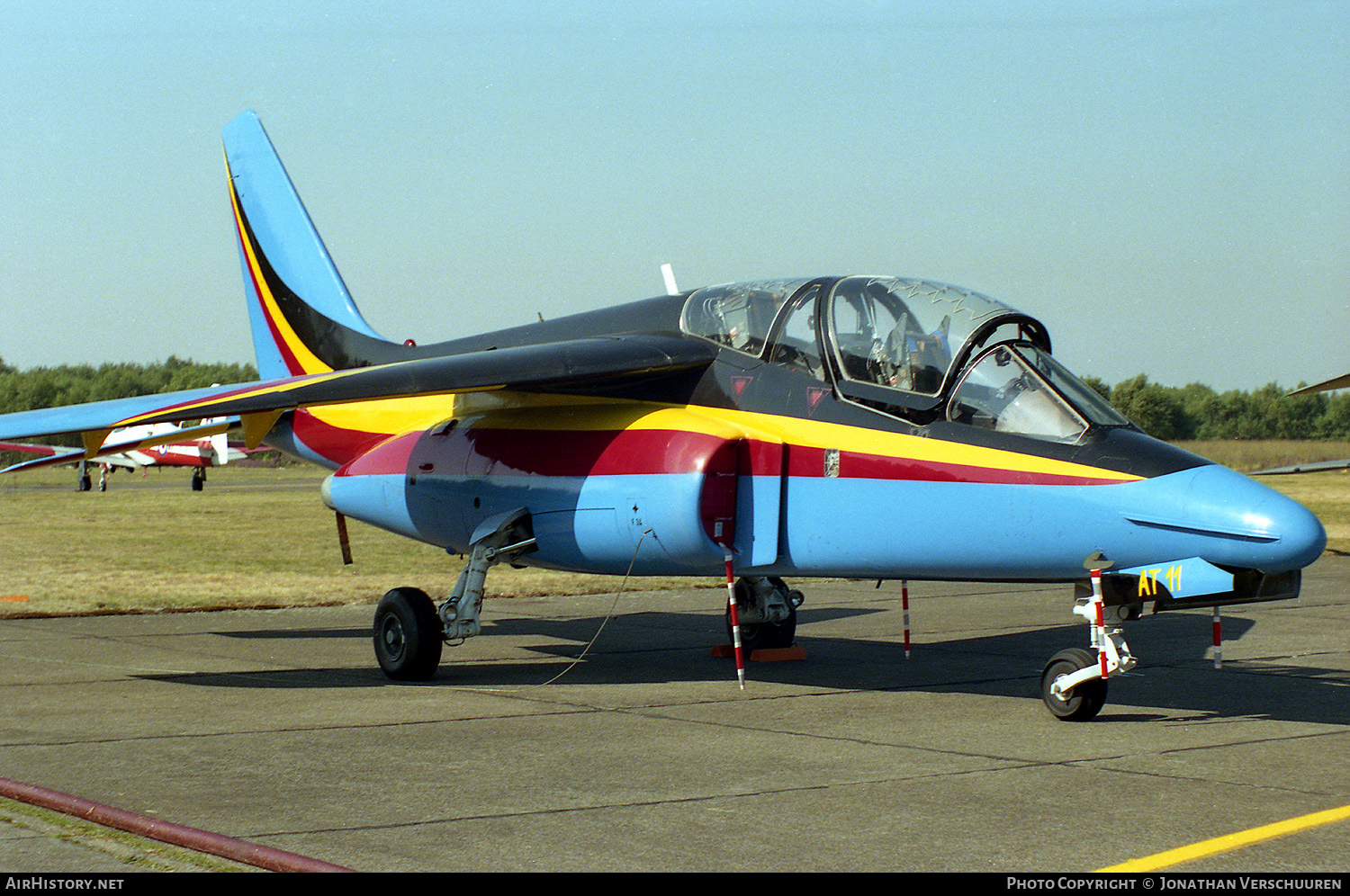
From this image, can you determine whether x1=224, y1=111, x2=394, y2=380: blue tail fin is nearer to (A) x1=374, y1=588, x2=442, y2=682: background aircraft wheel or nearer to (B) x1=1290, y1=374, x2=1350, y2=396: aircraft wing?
(A) x1=374, y1=588, x2=442, y2=682: background aircraft wheel

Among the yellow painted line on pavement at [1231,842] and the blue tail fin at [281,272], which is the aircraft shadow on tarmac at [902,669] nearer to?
the yellow painted line on pavement at [1231,842]

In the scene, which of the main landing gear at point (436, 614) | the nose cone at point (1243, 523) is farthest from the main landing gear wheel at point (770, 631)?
the nose cone at point (1243, 523)

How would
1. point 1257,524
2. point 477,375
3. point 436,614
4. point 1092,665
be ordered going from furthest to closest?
point 436,614 < point 477,375 < point 1092,665 < point 1257,524

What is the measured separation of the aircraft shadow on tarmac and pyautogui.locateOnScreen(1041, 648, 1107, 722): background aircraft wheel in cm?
31

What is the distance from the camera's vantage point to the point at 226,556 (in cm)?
2584

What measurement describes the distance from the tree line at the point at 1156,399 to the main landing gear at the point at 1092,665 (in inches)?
591

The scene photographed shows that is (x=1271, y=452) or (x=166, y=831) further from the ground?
(x=1271, y=452)

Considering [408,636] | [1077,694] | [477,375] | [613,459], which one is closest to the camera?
[1077,694]

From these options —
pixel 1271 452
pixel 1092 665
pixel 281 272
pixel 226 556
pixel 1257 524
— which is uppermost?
pixel 281 272

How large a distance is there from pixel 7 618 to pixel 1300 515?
1450 centimetres

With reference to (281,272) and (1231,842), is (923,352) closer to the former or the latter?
(1231,842)

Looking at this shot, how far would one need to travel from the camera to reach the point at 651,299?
1164cm

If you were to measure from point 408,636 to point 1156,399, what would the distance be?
48518 mm

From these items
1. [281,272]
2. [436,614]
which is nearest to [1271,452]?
[281,272]
